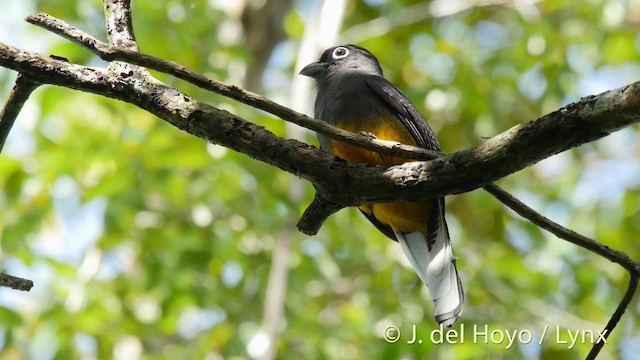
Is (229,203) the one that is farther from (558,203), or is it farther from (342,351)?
(558,203)

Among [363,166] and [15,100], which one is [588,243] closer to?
[363,166]

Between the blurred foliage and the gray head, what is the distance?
633 mm

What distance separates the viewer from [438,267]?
3.19 meters

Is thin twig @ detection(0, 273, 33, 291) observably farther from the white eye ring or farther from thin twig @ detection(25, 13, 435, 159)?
the white eye ring

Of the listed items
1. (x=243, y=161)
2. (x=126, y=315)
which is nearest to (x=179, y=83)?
(x=243, y=161)

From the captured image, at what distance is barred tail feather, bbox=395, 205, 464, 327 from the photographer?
2902 mm

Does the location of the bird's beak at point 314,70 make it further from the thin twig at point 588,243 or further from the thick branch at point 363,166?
the thin twig at point 588,243

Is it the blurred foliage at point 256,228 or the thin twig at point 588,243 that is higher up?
the blurred foliage at point 256,228

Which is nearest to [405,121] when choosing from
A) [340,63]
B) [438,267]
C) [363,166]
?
[438,267]

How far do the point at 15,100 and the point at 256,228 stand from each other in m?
3.56

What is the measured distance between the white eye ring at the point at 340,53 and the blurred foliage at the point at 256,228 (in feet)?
2.34

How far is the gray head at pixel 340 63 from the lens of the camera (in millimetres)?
4609

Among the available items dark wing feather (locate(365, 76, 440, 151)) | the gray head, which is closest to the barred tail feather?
dark wing feather (locate(365, 76, 440, 151))

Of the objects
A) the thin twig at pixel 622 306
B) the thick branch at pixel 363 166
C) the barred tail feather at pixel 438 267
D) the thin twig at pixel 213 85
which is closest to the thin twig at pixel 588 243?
the thin twig at pixel 622 306
